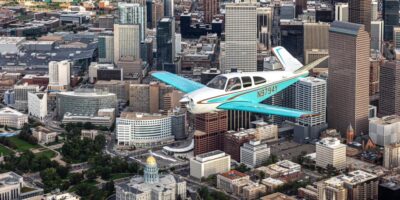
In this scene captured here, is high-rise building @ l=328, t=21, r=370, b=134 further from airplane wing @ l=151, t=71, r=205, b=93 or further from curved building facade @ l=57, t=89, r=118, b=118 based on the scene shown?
airplane wing @ l=151, t=71, r=205, b=93

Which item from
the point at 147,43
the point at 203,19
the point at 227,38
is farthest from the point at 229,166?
the point at 203,19

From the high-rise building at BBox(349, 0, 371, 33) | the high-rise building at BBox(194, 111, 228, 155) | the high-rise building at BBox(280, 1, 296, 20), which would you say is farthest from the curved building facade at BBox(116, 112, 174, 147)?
the high-rise building at BBox(280, 1, 296, 20)

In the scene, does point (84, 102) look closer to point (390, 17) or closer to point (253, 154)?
point (253, 154)

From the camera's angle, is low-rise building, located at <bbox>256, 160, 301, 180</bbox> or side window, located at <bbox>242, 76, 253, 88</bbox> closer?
side window, located at <bbox>242, 76, 253, 88</bbox>

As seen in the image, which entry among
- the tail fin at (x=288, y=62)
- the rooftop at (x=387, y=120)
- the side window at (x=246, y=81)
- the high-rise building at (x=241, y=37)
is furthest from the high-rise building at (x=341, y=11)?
the side window at (x=246, y=81)

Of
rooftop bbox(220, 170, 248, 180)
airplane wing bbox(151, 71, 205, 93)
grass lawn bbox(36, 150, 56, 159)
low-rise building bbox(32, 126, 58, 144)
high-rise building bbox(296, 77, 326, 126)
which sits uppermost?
airplane wing bbox(151, 71, 205, 93)

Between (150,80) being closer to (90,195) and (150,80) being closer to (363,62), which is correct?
(363,62)

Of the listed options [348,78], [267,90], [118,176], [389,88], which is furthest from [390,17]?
[267,90]

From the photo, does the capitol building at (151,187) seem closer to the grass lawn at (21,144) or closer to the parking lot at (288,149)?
the parking lot at (288,149)
